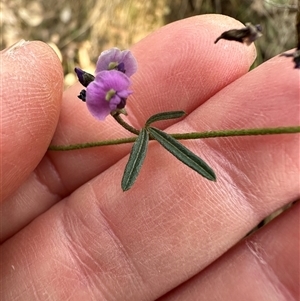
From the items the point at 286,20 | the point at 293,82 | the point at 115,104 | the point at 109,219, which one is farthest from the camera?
the point at 286,20

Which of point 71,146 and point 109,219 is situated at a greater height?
point 71,146

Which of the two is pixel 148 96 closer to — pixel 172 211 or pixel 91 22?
pixel 172 211

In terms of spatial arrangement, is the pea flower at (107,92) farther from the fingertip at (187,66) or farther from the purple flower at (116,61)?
the fingertip at (187,66)

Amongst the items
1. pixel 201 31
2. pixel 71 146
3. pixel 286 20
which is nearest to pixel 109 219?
pixel 71 146

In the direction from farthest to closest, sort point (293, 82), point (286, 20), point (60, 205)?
point (286, 20) < point (60, 205) < point (293, 82)

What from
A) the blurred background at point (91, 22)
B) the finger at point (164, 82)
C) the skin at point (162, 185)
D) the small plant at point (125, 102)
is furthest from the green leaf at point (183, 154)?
the blurred background at point (91, 22)

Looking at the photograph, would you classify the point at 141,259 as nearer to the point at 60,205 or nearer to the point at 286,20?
the point at 60,205

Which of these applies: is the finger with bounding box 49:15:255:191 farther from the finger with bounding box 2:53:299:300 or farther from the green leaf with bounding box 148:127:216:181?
the green leaf with bounding box 148:127:216:181

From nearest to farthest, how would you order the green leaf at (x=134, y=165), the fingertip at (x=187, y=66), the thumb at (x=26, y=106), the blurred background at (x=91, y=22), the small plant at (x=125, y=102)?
the small plant at (x=125, y=102)
the green leaf at (x=134, y=165)
the thumb at (x=26, y=106)
the fingertip at (x=187, y=66)
the blurred background at (x=91, y=22)
